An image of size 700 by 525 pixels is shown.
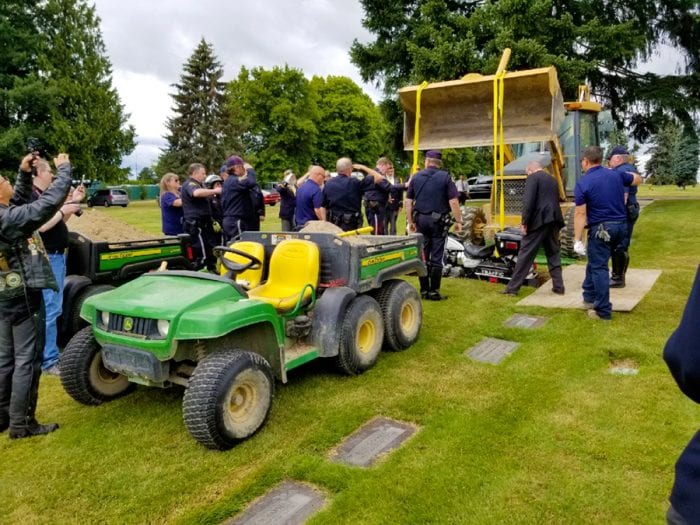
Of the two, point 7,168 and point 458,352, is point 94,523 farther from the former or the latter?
point 7,168

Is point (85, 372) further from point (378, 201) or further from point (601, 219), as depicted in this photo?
point (378, 201)

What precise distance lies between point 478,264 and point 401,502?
6014 mm

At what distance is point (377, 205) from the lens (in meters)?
9.97

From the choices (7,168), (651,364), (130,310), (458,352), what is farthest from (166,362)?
(7,168)

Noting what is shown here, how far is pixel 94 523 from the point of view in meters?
2.79

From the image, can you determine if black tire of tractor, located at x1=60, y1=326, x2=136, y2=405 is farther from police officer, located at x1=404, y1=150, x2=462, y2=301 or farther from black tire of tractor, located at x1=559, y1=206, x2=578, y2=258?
black tire of tractor, located at x1=559, y1=206, x2=578, y2=258

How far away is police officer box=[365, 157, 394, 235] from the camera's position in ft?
32.1

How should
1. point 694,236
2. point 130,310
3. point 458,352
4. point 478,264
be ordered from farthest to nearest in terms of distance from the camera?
point 694,236 → point 478,264 → point 458,352 → point 130,310

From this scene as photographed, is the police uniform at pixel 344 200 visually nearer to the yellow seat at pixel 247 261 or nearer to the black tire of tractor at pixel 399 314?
the black tire of tractor at pixel 399 314

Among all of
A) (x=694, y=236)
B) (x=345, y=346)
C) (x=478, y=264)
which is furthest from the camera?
(x=694, y=236)

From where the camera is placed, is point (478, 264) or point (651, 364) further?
point (478, 264)

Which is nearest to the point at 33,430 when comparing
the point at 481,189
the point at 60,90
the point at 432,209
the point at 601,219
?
the point at 432,209

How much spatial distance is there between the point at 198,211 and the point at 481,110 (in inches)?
197

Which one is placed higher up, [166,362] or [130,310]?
[130,310]
